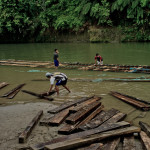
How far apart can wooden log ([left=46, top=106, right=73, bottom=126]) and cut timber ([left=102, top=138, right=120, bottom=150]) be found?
1.55 m

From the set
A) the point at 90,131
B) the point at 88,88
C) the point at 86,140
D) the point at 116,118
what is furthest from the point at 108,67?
the point at 86,140

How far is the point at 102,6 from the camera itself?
27953 mm

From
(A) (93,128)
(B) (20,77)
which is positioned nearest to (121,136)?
(A) (93,128)

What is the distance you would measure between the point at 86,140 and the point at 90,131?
387 mm

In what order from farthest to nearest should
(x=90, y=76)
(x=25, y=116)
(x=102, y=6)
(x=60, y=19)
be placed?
1. (x=60, y=19)
2. (x=102, y=6)
3. (x=90, y=76)
4. (x=25, y=116)

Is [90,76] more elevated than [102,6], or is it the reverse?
[102,6]

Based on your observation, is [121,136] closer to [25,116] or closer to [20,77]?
[25,116]

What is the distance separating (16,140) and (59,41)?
2944 cm

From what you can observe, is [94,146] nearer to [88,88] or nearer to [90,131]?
[90,131]

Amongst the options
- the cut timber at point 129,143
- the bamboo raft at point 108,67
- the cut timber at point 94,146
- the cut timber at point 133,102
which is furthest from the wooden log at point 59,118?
the bamboo raft at point 108,67

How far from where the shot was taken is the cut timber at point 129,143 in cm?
387

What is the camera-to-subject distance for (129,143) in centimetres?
403

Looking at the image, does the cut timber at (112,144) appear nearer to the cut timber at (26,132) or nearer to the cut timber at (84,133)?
the cut timber at (84,133)

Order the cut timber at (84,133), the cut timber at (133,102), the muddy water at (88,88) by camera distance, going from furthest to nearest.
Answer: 1. the muddy water at (88,88)
2. the cut timber at (133,102)
3. the cut timber at (84,133)
